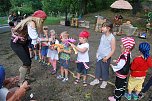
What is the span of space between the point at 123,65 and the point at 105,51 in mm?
774

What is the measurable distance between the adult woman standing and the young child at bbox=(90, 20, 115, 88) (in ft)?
4.92

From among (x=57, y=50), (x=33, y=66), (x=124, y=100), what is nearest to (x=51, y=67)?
(x=33, y=66)

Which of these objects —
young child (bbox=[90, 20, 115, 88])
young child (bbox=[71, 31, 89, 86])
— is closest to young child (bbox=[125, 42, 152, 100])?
young child (bbox=[90, 20, 115, 88])

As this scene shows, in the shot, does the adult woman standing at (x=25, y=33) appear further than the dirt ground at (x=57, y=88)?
No

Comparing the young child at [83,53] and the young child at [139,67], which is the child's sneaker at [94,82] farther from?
the young child at [139,67]

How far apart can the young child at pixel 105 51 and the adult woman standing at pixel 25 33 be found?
59.0 inches

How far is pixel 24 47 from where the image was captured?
251 inches

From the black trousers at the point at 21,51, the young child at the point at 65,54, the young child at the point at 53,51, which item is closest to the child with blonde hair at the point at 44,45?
the young child at the point at 53,51

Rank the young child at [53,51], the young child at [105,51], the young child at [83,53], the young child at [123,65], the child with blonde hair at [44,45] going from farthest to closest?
the child with blonde hair at [44,45] → the young child at [53,51] → the young child at [83,53] → the young child at [105,51] → the young child at [123,65]

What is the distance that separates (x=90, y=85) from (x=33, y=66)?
2.28m

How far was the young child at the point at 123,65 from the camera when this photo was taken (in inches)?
213

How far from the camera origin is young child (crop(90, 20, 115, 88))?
591 cm

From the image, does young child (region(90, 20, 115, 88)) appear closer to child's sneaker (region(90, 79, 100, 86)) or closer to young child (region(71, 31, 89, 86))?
child's sneaker (region(90, 79, 100, 86))

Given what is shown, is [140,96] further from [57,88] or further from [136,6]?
[136,6]
